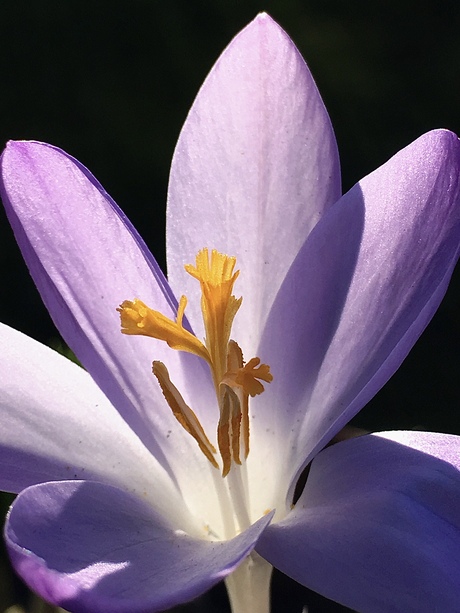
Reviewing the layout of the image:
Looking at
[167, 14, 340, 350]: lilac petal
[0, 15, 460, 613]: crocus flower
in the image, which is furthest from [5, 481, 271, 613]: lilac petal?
[167, 14, 340, 350]: lilac petal

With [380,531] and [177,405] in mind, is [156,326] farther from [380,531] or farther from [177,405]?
[380,531]

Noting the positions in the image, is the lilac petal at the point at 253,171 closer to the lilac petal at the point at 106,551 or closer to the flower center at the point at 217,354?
the flower center at the point at 217,354

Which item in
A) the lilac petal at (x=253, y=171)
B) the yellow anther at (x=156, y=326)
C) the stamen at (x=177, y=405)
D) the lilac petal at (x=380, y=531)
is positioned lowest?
the lilac petal at (x=380, y=531)

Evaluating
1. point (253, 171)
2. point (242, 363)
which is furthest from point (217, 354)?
point (253, 171)

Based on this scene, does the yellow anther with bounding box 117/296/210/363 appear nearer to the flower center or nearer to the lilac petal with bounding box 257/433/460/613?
the flower center

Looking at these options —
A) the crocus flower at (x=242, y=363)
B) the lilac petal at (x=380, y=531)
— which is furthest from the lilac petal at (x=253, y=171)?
the lilac petal at (x=380, y=531)

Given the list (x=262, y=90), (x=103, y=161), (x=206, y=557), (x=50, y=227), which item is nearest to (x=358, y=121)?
(x=103, y=161)
